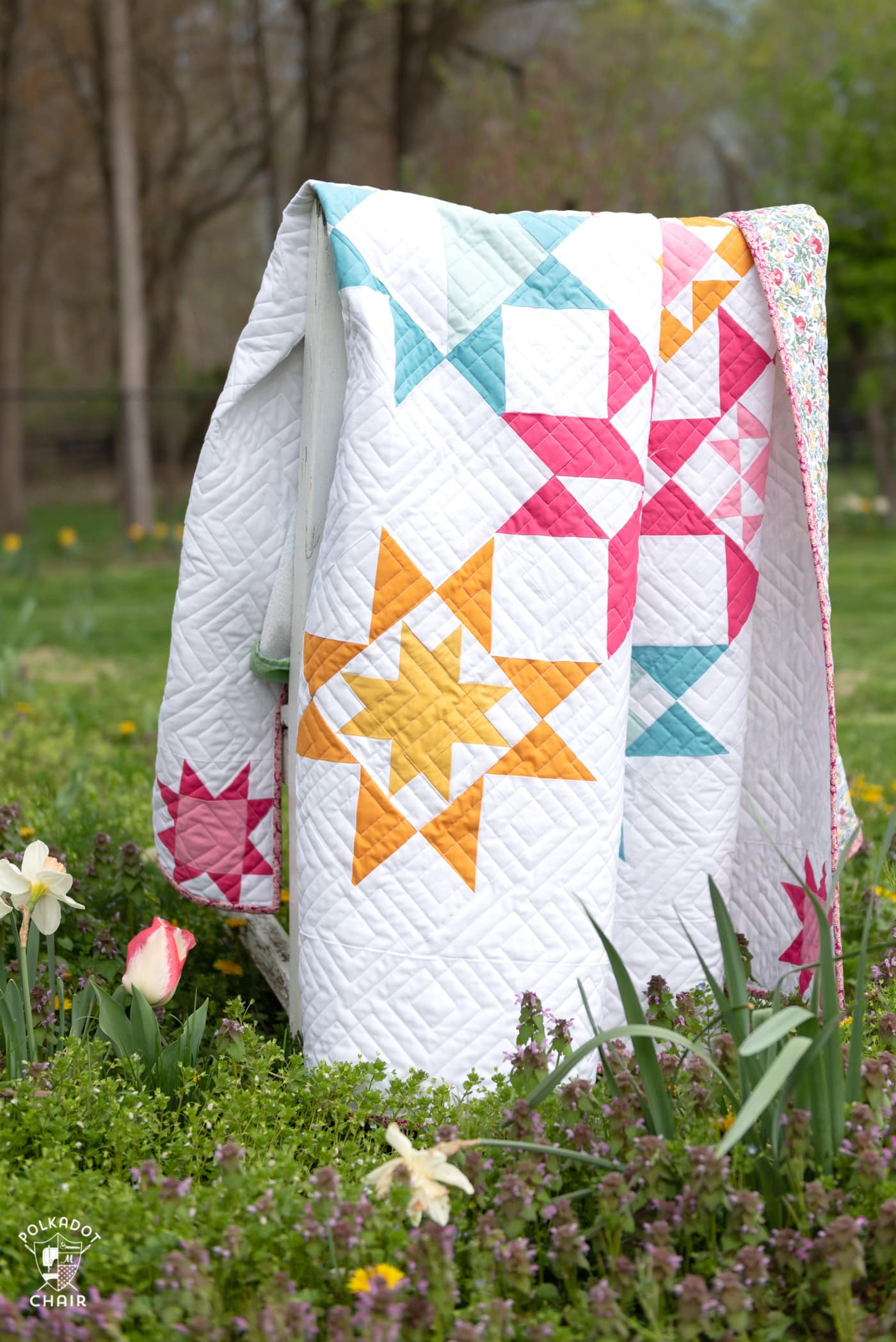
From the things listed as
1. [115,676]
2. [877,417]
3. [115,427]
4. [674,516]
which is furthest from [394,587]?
[115,427]

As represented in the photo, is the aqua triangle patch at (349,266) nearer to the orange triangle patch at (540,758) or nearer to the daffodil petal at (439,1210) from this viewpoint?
the orange triangle patch at (540,758)

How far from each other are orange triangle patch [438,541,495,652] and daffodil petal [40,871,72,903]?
2.01 ft

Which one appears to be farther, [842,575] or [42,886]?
[842,575]

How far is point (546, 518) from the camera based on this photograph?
1788mm

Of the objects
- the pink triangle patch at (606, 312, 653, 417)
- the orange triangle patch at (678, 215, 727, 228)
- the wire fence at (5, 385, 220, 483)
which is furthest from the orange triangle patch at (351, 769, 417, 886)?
the wire fence at (5, 385, 220, 483)

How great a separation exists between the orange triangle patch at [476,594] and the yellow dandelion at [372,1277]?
30.4 inches

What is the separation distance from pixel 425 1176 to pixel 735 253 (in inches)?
51.3

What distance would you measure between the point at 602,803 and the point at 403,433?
563 millimetres

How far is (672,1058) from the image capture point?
5.32 feet

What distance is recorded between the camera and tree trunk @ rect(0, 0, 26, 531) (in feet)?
40.2

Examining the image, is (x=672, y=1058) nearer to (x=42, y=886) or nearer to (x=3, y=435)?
(x=42, y=886)

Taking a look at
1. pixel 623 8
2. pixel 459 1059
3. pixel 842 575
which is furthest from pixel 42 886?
pixel 623 8

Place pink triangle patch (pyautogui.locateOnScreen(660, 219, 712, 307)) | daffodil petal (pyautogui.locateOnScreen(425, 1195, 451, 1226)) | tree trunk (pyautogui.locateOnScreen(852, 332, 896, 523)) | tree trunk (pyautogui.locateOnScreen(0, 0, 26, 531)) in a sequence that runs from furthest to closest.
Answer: tree trunk (pyautogui.locateOnScreen(852, 332, 896, 523)) → tree trunk (pyautogui.locateOnScreen(0, 0, 26, 531)) → pink triangle patch (pyautogui.locateOnScreen(660, 219, 712, 307)) → daffodil petal (pyautogui.locateOnScreen(425, 1195, 451, 1226))

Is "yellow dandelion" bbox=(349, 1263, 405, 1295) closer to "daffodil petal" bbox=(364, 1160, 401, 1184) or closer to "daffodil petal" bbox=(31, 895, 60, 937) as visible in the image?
"daffodil petal" bbox=(364, 1160, 401, 1184)
